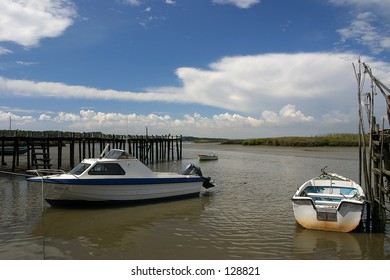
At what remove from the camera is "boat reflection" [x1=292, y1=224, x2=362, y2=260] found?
28.9 ft

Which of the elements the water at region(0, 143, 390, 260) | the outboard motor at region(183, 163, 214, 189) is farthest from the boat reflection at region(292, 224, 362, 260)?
the outboard motor at region(183, 163, 214, 189)

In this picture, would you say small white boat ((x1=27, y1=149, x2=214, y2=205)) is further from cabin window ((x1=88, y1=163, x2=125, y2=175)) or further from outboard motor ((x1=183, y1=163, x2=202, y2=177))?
outboard motor ((x1=183, y1=163, x2=202, y2=177))

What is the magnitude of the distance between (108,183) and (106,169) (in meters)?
0.62

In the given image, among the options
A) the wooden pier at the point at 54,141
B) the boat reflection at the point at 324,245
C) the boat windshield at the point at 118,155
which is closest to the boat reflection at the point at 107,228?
the boat windshield at the point at 118,155

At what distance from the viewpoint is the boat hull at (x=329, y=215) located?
10234mm

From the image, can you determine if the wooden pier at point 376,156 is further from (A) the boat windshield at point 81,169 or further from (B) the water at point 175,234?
(A) the boat windshield at point 81,169

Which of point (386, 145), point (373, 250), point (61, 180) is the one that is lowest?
point (373, 250)

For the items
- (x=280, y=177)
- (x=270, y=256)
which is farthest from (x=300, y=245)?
(x=280, y=177)

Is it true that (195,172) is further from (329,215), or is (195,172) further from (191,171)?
(329,215)

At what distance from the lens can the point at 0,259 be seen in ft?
26.6

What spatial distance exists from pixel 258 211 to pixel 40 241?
7880mm

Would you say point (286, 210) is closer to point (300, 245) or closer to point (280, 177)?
point (300, 245)

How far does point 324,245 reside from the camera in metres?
9.52

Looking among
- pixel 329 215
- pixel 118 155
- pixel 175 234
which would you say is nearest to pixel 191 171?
pixel 118 155
